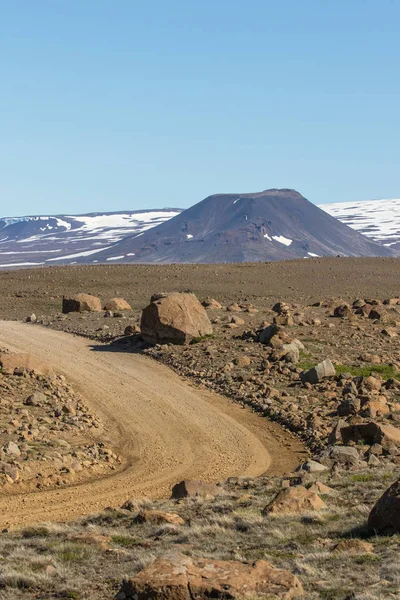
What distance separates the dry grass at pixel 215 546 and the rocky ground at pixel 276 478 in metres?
0.03

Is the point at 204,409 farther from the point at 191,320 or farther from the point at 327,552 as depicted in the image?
the point at 327,552

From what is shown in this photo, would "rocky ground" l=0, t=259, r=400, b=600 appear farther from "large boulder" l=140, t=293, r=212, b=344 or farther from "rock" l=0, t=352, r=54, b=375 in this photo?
"rock" l=0, t=352, r=54, b=375

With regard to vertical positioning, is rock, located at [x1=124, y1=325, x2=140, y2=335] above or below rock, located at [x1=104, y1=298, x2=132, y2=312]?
below

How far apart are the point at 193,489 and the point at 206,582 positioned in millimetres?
7965

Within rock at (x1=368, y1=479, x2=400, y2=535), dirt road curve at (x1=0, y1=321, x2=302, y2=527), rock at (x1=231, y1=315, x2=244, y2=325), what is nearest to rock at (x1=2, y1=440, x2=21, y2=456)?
dirt road curve at (x1=0, y1=321, x2=302, y2=527)

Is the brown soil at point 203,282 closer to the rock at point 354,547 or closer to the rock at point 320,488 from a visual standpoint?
the rock at point 320,488

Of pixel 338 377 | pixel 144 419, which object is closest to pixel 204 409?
pixel 144 419

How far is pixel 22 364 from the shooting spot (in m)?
28.8

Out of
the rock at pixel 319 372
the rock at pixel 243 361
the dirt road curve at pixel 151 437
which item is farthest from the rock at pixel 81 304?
the rock at pixel 319 372

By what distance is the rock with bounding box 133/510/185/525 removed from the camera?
49.2 feet

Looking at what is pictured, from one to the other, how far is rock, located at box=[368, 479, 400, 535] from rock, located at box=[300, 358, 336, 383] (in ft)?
50.5

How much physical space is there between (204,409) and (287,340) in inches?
315

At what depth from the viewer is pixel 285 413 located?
1028 inches

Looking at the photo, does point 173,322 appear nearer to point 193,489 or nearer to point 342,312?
point 342,312
